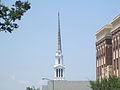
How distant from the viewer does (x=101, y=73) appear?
106m

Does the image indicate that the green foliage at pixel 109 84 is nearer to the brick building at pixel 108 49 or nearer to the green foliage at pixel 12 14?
the brick building at pixel 108 49

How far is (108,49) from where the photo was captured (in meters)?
101

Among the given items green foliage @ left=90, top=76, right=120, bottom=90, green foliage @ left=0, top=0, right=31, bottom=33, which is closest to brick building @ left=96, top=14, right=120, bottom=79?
green foliage @ left=90, top=76, right=120, bottom=90

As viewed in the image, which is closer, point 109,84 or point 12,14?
point 12,14

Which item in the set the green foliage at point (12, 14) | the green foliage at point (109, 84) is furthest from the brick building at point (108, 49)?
the green foliage at point (12, 14)

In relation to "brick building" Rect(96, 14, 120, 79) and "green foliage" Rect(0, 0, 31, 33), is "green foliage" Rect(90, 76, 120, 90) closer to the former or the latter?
"brick building" Rect(96, 14, 120, 79)

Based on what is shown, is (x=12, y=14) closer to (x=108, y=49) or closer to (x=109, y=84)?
(x=109, y=84)

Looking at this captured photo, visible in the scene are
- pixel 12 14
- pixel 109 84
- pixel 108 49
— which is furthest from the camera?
pixel 108 49

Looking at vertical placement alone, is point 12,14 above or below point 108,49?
below

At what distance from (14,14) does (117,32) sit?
64461 mm

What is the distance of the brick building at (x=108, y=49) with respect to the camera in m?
90.8

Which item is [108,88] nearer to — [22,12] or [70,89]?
[22,12]

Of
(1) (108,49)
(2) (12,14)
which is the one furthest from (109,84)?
(2) (12,14)

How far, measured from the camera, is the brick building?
298 ft
